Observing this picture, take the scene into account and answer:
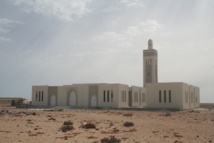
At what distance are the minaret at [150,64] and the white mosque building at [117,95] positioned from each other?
13.8 ft

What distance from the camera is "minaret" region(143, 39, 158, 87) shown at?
6981cm

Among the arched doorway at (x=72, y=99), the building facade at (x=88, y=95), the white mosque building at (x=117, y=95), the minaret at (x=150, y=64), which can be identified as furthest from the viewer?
the minaret at (x=150, y=64)

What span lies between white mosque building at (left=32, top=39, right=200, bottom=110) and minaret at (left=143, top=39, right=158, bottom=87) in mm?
4192

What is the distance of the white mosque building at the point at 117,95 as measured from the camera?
48188 mm

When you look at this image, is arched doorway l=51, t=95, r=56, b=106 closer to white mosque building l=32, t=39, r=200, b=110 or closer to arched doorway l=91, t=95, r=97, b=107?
white mosque building l=32, t=39, r=200, b=110

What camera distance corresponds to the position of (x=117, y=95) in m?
52.8

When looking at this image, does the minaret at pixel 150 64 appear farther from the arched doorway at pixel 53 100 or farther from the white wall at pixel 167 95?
the arched doorway at pixel 53 100

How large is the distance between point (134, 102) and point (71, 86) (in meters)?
13.7

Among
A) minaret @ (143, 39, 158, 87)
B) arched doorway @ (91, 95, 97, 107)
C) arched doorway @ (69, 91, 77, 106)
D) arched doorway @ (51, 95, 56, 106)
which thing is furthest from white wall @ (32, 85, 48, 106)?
minaret @ (143, 39, 158, 87)

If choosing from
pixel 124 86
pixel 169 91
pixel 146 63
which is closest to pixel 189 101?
pixel 169 91

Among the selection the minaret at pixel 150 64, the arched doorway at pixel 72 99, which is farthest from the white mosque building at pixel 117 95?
the minaret at pixel 150 64

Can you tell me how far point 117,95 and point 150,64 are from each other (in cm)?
2008

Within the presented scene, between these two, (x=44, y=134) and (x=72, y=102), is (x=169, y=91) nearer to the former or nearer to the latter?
(x=72, y=102)

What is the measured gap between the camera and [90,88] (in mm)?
55094
